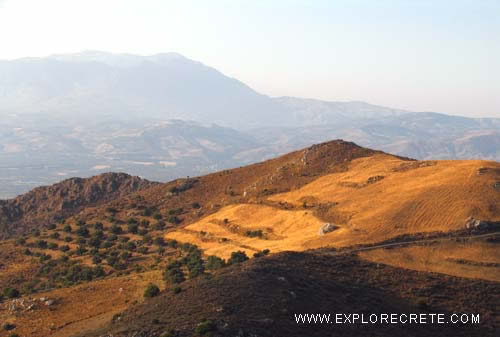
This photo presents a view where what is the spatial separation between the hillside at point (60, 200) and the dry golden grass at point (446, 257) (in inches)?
2518

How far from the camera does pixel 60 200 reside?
337 ft

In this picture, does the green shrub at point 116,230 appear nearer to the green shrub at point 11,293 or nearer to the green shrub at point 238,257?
the green shrub at point 11,293

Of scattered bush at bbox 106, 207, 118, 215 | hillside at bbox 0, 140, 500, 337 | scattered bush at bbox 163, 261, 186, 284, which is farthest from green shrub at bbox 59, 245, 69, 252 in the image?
scattered bush at bbox 163, 261, 186, 284

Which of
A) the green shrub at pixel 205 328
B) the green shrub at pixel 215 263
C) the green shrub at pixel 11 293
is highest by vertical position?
the green shrub at pixel 205 328

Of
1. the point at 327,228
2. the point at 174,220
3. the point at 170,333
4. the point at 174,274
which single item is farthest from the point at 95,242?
the point at 170,333

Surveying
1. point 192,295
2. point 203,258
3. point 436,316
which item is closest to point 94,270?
point 203,258

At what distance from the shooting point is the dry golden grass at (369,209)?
181 ft

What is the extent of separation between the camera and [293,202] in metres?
71.9

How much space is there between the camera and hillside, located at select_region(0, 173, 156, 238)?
3839 inches

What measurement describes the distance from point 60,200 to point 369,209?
63.7 m

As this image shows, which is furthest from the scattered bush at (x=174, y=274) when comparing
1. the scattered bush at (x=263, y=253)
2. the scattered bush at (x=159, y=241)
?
the scattered bush at (x=159, y=241)

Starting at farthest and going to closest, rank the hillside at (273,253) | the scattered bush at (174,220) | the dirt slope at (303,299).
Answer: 1. the scattered bush at (174,220)
2. the hillside at (273,253)
3. the dirt slope at (303,299)

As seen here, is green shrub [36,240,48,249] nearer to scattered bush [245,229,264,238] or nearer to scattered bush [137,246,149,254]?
scattered bush [137,246,149,254]

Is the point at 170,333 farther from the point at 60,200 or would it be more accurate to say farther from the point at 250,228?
the point at 60,200
